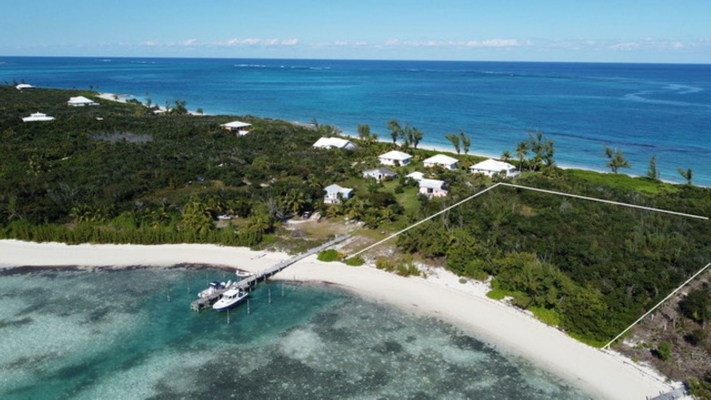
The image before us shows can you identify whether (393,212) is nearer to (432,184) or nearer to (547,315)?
(432,184)

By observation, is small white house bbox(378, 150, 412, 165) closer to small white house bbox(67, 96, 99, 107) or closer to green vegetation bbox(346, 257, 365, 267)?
green vegetation bbox(346, 257, 365, 267)

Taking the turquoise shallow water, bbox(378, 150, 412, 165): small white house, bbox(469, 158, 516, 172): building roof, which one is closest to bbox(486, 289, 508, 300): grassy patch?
the turquoise shallow water

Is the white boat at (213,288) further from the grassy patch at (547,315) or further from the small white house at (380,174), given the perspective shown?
the small white house at (380,174)

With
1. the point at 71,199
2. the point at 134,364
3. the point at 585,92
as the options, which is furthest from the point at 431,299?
the point at 585,92

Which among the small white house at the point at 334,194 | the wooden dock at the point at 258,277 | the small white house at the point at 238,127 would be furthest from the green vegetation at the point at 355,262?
the small white house at the point at 238,127

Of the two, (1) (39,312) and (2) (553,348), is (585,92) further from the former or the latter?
(1) (39,312)
